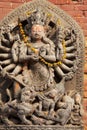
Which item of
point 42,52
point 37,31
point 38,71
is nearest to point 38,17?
point 37,31

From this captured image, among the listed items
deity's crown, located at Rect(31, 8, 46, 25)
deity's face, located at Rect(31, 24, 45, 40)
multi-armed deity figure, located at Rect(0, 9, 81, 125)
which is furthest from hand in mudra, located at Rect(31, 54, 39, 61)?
deity's crown, located at Rect(31, 8, 46, 25)

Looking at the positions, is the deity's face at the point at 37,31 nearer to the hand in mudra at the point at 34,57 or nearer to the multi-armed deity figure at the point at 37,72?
the multi-armed deity figure at the point at 37,72

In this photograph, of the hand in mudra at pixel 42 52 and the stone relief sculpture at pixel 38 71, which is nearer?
the stone relief sculpture at pixel 38 71

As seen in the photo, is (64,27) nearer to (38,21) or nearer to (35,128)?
(38,21)

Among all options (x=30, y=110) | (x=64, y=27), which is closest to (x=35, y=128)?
(x=30, y=110)

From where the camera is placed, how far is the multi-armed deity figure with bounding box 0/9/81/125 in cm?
501

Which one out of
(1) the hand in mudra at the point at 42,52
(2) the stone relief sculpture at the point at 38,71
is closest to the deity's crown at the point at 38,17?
(2) the stone relief sculpture at the point at 38,71

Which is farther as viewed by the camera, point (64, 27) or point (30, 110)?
point (64, 27)

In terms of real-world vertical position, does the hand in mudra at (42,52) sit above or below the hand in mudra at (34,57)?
above

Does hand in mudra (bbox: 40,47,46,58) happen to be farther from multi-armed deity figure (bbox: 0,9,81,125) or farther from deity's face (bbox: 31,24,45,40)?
deity's face (bbox: 31,24,45,40)

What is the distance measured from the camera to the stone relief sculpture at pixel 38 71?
16.4ft

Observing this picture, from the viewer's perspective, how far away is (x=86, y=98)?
17.4 ft

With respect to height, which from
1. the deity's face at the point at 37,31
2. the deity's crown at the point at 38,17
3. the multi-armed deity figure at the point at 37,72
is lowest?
the multi-armed deity figure at the point at 37,72

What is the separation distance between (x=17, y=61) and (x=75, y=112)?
837 mm
